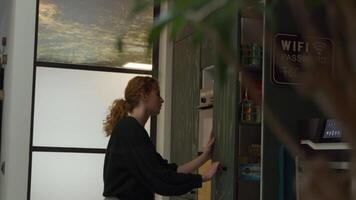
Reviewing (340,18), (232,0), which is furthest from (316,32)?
(232,0)

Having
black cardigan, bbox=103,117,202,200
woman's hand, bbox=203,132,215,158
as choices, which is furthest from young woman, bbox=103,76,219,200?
woman's hand, bbox=203,132,215,158

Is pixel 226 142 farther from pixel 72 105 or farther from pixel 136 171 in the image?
pixel 72 105

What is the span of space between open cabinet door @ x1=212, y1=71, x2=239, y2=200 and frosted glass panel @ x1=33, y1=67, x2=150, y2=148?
153 cm

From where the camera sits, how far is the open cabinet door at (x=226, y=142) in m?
2.58

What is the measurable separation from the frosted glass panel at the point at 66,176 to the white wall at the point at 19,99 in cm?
17

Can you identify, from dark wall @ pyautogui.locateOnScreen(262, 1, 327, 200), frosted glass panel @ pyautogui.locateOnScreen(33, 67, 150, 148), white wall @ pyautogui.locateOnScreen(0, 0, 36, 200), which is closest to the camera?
dark wall @ pyautogui.locateOnScreen(262, 1, 327, 200)

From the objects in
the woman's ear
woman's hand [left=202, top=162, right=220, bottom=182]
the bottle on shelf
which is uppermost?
the woman's ear

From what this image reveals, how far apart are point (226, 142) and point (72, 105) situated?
182 centimetres

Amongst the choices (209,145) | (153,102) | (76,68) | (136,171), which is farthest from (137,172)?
(76,68)

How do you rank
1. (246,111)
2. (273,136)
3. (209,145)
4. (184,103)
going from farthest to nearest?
(184,103), (209,145), (246,111), (273,136)

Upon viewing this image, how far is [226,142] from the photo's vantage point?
8.68 feet

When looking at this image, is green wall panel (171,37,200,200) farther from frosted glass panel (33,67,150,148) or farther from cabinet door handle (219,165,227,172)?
cabinet door handle (219,165,227,172)

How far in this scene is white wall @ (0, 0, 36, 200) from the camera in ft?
12.3

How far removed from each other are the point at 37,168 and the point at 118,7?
Answer: 143 centimetres
